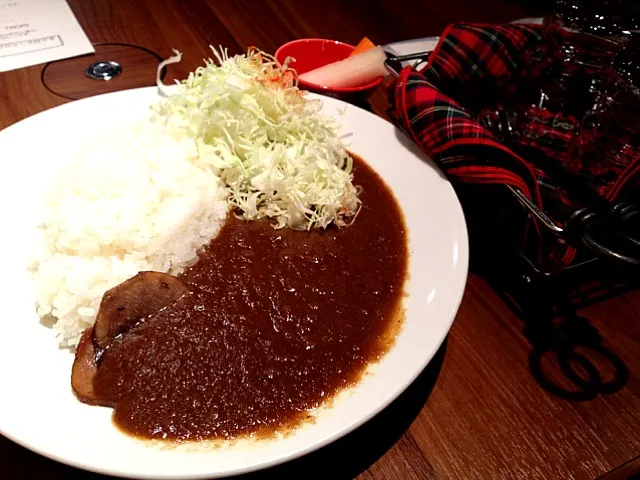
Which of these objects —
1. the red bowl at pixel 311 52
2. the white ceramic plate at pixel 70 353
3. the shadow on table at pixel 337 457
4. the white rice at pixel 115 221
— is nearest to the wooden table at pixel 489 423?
the shadow on table at pixel 337 457

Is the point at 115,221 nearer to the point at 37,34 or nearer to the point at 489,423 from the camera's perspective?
the point at 489,423

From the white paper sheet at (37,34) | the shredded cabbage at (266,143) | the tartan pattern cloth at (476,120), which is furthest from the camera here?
the white paper sheet at (37,34)

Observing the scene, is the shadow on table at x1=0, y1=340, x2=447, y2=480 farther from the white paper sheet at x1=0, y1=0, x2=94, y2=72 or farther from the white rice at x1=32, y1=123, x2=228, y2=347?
the white paper sheet at x1=0, y1=0, x2=94, y2=72

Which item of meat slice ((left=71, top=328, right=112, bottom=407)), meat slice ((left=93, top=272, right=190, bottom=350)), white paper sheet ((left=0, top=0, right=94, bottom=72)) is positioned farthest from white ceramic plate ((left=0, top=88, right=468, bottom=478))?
white paper sheet ((left=0, top=0, right=94, bottom=72))

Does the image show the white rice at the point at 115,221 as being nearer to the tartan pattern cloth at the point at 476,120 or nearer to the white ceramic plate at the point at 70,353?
the white ceramic plate at the point at 70,353

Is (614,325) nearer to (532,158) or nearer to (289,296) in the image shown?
(532,158)

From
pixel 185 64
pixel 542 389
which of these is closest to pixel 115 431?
pixel 542 389
